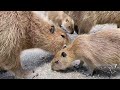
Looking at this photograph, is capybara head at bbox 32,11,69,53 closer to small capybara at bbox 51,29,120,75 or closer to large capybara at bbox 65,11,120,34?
small capybara at bbox 51,29,120,75

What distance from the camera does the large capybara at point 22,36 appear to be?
346 cm

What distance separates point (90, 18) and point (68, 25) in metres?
0.56

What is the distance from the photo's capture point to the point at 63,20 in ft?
16.9

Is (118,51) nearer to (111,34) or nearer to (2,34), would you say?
(111,34)

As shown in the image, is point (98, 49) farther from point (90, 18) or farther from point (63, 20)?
point (63, 20)

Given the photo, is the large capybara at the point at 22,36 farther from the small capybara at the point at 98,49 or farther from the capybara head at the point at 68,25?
the capybara head at the point at 68,25

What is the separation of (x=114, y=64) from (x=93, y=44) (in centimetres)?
32

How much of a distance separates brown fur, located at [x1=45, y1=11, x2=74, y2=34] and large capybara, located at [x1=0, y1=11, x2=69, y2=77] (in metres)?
0.71

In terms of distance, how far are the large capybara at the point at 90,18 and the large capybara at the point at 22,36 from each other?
18.7 inches

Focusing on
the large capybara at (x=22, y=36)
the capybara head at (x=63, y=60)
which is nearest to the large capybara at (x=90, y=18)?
the large capybara at (x=22, y=36)

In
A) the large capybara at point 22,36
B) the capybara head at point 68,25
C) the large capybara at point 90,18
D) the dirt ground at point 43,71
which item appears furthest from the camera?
the capybara head at point 68,25

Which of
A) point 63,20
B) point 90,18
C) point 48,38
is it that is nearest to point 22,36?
point 48,38

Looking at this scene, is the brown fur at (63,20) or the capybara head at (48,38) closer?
the capybara head at (48,38)

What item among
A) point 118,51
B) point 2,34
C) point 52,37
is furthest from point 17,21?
point 118,51
